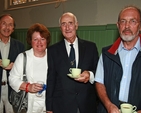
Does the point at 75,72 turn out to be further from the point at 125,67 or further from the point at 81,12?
the point at 81,12

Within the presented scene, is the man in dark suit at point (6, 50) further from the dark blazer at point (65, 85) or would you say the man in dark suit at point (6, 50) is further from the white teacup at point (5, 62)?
the dark blazer at point (65, 85)

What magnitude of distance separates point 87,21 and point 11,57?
1.41 metres

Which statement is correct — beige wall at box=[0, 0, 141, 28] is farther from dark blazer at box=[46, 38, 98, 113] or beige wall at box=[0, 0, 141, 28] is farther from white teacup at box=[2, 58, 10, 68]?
white teacup at box=[2, 58, 10, 68]

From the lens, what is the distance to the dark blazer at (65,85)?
215 centimetres

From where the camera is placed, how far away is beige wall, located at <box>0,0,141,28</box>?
310 centimetres

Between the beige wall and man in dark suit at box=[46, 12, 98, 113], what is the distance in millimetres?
1081

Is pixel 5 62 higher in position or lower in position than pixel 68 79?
higher

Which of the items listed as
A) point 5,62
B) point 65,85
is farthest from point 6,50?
point 65,85

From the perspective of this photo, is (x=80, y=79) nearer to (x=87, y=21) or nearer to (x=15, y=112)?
(x=15, y=112)

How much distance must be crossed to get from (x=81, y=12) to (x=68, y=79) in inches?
67.3

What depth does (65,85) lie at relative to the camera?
2.15 m

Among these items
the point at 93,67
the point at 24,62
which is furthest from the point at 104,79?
the point at 24,62

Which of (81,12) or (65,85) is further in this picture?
(81,12)

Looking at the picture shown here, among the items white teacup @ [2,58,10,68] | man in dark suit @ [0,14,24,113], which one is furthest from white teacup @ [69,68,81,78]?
→ man in dark suit @ [0,14,24,113]
